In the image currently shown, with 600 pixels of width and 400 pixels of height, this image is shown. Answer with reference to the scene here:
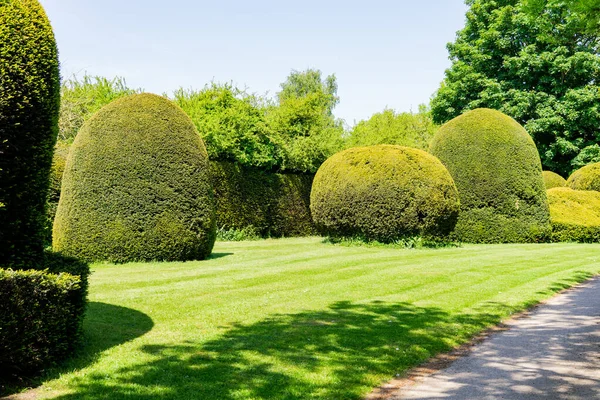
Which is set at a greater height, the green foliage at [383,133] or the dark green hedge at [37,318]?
the green foliage at [383,133]

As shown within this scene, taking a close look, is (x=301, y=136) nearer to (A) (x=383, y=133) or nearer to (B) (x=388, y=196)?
(A) (x=383, y=133)

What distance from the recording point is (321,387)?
4848 millimetres

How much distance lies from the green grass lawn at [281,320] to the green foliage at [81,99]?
15152mm

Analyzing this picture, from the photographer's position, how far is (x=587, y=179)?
A: 88.6ft

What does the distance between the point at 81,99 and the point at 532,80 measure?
87.6ft

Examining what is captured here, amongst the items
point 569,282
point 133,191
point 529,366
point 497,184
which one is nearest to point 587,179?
point 497,184

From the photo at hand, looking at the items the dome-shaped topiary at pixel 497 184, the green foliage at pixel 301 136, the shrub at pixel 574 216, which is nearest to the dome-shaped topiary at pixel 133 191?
the dome-shaped topiary at pixel 497 184

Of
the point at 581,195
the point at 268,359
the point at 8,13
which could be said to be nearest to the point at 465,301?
the point at 268,359

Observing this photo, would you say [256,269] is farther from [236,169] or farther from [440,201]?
[236,169]

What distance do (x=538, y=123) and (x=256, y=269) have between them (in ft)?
87.3

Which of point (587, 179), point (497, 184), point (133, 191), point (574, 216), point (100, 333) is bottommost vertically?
point (100, 333)

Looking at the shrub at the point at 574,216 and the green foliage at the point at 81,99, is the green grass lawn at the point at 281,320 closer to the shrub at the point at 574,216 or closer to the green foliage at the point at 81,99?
the shrub at the point at 574,216

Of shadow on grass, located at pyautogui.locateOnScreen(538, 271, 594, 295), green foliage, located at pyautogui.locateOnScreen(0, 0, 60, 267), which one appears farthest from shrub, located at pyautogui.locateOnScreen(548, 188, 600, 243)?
green foliage, located at pyautogui.locateOnScreen(0, 0, 60, 267)

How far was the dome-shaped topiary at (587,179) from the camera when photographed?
2672cm
